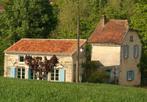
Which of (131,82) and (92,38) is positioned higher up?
(92,38)

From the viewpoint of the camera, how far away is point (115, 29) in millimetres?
63469

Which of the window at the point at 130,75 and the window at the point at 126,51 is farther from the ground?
the window at the point at 126,51

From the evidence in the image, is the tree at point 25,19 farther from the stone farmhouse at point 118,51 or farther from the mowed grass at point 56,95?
the mowed grass at point 56,95

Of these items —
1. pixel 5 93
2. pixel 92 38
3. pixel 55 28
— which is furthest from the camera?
pixel 55 28

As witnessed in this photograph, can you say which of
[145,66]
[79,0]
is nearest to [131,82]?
[145,66]

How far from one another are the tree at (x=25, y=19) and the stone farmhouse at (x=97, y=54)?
6.20m

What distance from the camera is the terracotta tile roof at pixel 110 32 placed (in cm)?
6144

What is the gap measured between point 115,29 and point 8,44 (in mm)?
13008

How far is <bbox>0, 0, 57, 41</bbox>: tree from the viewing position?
229 feet

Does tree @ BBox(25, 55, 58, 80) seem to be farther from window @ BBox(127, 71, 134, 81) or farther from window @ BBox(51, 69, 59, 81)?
window @ BBox(127, 71, 134, 81)

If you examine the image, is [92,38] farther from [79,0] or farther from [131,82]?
[79,0]

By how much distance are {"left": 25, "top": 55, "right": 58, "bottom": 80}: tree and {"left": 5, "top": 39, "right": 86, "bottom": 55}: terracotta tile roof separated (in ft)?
6.22

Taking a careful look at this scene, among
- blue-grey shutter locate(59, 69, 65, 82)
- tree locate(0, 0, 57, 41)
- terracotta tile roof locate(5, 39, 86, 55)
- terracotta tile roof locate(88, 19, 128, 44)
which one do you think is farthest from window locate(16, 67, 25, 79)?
tree locate(0, 0, 57, 41)

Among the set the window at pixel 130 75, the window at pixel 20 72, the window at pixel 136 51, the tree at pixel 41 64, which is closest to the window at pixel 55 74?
the tree at pixel 41 64
